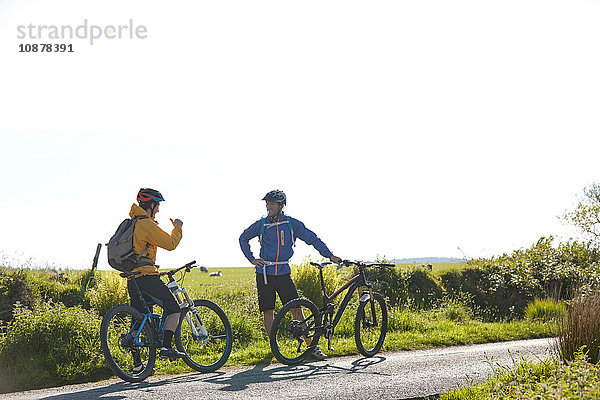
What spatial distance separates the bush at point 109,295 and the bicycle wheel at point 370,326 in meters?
4.97

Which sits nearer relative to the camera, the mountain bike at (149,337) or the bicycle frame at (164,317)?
the mountain bike at (149,337)

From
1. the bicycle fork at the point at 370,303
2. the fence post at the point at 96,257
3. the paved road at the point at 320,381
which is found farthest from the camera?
the fence post at the point at 96,257

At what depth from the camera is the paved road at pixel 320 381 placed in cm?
700

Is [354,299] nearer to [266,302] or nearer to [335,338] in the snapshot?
[335,338]

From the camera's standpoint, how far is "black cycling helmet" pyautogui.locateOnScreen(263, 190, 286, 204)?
9.11 meters

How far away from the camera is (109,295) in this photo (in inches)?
460

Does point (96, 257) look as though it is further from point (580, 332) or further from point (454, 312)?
point (580, 332)

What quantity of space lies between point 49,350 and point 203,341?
8.13 feet

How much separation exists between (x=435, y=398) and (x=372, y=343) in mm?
2670

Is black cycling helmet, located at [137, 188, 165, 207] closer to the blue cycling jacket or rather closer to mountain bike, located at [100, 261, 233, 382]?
mountain bike, located at [100, 261, 233, 382]

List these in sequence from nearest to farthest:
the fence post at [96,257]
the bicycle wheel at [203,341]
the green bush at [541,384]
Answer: the green bush at [541,384], the bicycle wheel at [203,341], the fence post at [96,257]

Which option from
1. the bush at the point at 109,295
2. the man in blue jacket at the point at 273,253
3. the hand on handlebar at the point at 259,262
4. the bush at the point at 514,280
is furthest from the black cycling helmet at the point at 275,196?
the bush at the point at 514,280

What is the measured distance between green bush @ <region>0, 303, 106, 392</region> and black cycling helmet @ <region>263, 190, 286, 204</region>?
3.48 m

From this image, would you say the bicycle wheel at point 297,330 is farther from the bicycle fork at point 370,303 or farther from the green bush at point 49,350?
the green bush at point 49,350
